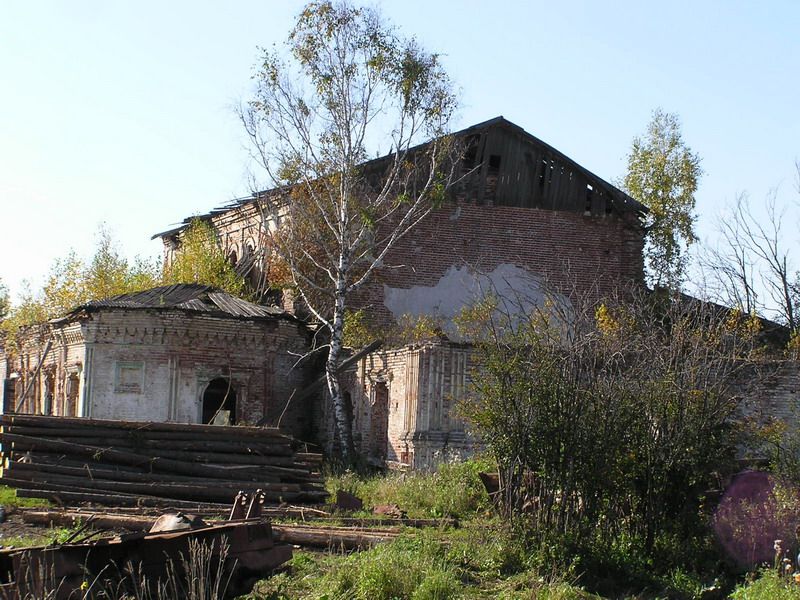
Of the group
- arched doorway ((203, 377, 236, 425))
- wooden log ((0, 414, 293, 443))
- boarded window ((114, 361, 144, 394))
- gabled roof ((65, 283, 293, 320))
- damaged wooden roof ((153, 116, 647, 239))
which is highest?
damaged wooden roof ((153, 116, 647, 239))

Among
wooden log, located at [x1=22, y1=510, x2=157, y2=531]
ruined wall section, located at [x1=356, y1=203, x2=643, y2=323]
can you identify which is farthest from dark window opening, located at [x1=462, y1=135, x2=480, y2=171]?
wooden log, located at [x1=22, y1=510, x2=157, y2=531]

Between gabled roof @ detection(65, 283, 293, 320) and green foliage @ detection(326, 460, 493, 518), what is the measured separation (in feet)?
23.4

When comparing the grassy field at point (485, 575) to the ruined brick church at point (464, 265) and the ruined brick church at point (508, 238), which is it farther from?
the ruined brick church at point (508, 238)

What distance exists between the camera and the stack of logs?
15117mm

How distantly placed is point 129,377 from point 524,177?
1138 centimetres

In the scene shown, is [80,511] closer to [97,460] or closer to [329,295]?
[97,460]

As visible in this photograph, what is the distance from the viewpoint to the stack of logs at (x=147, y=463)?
15.1m

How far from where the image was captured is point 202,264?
98.2 feet

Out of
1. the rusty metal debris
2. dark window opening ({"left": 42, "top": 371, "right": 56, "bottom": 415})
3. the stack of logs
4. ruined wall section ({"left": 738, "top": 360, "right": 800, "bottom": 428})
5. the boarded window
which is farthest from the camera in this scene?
dark window opening ({"left": 42, "top": 371, "right": 56, "bottom": 415})

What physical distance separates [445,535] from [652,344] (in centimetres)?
443

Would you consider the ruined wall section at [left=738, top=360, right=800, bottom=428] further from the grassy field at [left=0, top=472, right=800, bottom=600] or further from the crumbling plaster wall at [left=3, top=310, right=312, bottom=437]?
the crumbling plaster wall at [left=3, top=310, right=312, bottom=437]

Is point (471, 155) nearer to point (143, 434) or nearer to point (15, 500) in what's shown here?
point (143, 434)

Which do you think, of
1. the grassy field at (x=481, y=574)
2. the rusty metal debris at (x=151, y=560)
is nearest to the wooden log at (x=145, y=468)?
the grassy field at (x=481, y=574)

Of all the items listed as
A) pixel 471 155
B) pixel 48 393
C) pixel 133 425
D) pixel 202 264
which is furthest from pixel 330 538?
pixel 202 264
